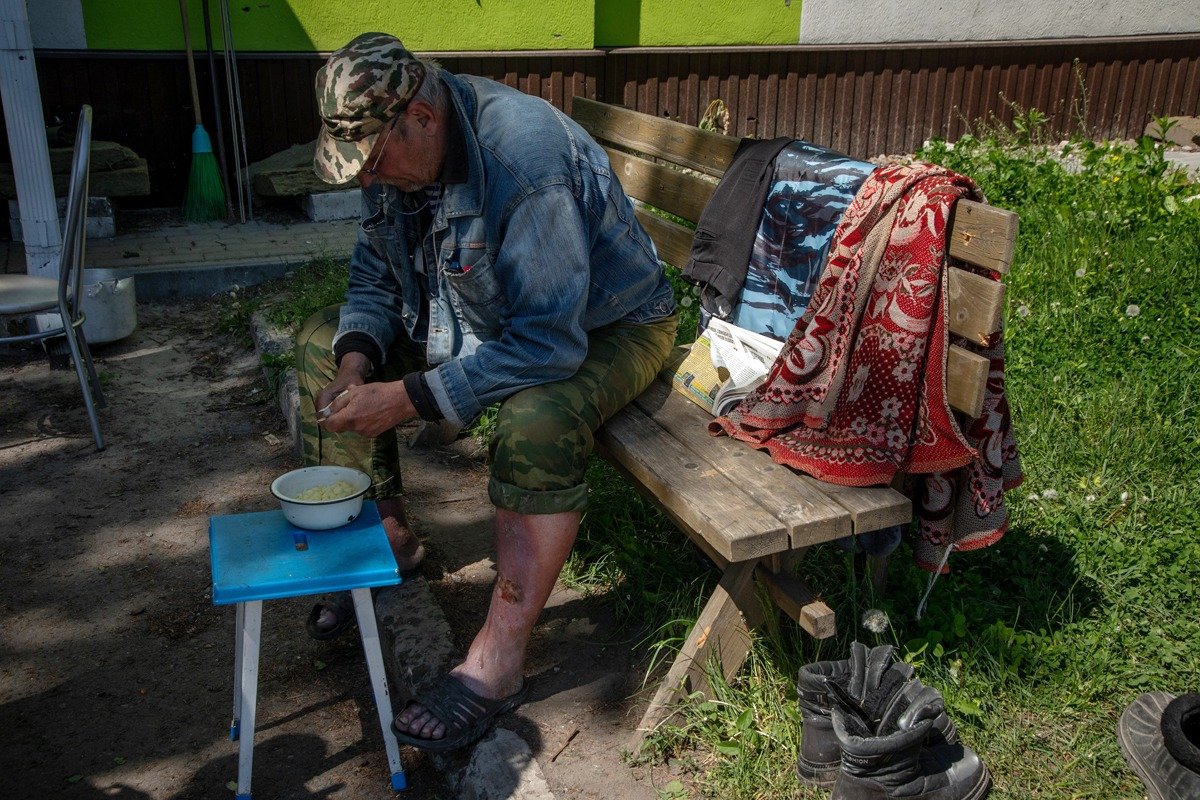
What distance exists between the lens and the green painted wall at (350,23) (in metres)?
7.05

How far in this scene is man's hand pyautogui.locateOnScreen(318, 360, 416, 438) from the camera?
2689 mm

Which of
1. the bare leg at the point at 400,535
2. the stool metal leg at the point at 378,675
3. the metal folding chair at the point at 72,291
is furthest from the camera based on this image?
the metal folding chair at the point at 72,291

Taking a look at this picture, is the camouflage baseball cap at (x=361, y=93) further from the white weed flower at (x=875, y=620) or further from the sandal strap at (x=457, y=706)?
the white weed flower at (x=875, y=620)

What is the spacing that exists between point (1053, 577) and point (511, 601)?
153 cm

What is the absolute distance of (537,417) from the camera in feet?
8.32

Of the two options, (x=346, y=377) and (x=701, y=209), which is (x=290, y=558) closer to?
(x=346, y=377)

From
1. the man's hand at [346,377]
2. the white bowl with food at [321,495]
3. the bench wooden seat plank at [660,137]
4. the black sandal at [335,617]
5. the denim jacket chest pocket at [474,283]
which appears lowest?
the black sandal at [335,617]

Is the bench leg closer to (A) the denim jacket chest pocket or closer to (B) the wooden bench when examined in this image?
(B) the wooden bench

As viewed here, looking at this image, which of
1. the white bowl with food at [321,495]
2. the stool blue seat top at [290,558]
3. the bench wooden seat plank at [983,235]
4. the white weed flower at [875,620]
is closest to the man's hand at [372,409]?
the white bowl with food at [321,495]

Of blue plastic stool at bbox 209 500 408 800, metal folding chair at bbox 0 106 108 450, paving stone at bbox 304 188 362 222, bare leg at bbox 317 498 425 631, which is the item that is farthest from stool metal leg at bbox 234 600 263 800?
paving stone at bbox 304 188 362 222

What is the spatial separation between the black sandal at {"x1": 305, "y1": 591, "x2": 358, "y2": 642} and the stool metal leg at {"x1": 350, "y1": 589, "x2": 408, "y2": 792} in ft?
1.78

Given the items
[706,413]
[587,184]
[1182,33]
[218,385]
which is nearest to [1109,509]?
[706,413]

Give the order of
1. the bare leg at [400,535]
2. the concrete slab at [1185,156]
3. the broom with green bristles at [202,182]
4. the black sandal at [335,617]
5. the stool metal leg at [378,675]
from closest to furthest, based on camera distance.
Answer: the stool metal leg at [378,675] → the black sandal at [335,617] → the bare leg at [400,535] → the broom with green bristles at [202,182] → the concrete slab at [1185,156]

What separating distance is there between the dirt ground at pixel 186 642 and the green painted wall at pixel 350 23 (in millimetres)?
3364
